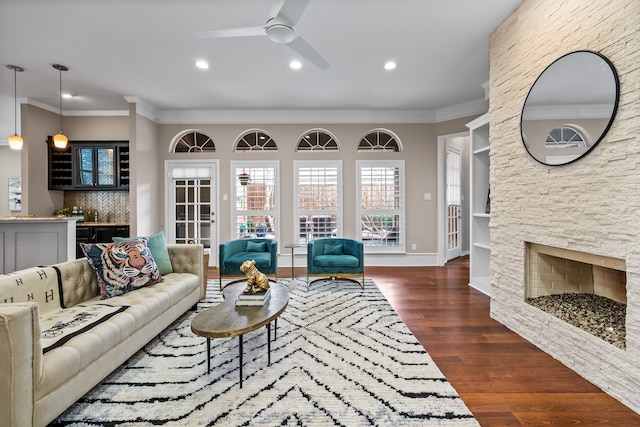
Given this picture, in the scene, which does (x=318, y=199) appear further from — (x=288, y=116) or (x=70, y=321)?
(x=70, y=321)

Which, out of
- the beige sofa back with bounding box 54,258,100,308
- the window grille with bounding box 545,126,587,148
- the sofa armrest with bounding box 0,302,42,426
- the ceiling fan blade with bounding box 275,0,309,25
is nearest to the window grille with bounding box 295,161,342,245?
the ceiling fan blade with bounding box 275,0,309,25

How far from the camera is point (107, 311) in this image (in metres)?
2.11

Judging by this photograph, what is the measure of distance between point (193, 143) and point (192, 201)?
44.2 inches

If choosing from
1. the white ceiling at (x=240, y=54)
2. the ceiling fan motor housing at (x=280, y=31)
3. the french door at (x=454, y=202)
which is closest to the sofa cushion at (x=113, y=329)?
the ceiling fan motor housing at (x=280, y=31)

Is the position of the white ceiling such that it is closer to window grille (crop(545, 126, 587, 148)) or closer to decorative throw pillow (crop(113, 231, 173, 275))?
window grille (crop(545, 126, 587, 148))

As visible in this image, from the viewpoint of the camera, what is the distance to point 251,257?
164 inches

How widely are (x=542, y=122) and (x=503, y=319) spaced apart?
1.84 metres

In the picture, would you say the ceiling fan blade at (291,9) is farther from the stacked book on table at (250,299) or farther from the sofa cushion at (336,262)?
the sofa cushion at (336,262)

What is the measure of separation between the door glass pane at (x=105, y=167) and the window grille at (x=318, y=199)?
3.35m

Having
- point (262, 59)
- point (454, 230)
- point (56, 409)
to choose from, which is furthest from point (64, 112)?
point (454, 230)

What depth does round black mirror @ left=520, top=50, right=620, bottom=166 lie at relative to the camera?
1923 millimetres

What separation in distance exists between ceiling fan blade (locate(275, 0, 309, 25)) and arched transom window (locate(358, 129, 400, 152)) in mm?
3576

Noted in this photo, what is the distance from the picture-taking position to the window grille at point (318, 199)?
5715mm

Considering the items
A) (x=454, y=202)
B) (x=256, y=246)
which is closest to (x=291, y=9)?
(x=256, y=246)
